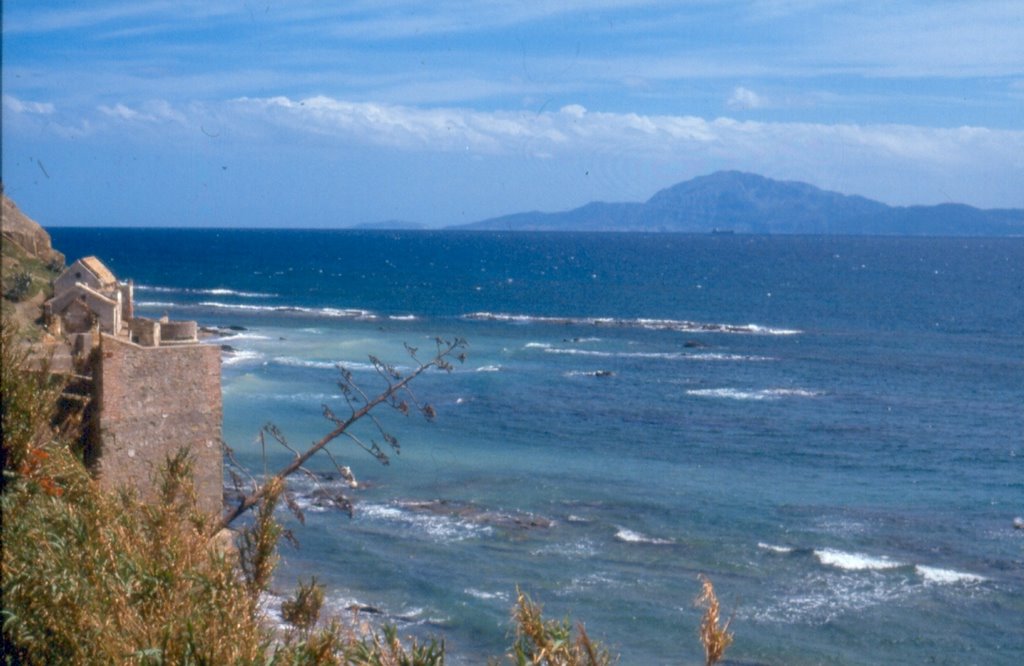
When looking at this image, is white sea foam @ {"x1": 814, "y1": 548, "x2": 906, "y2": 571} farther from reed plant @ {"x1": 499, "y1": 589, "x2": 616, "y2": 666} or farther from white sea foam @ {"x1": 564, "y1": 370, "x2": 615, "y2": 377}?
white sea foam @ {"x1": 564, "y1": 370, "x2": 615, "y2": 377}

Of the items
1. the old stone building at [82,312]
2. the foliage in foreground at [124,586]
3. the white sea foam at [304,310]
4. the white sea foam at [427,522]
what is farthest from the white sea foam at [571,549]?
the white sea foam at [304,310]

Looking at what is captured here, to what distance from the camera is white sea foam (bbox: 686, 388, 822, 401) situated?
46.2 metres

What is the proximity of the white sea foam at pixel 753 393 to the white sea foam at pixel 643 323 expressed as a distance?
22486mm

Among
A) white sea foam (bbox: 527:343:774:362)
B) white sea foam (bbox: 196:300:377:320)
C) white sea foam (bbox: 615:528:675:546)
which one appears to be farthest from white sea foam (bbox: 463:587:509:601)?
white sea foam (bbox: 196:300:377:320)

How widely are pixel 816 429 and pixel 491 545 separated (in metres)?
18.5

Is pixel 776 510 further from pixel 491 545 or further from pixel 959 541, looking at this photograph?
pixel 491 545

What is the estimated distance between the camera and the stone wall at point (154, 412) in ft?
45.0

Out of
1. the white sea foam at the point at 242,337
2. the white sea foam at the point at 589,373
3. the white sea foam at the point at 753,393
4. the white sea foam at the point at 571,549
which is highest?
the white sea foam at the point at 242,337

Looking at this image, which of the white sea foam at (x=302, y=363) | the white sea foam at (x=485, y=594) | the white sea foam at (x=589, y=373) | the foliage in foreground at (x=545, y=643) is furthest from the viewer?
the white sea foam at (x=589, y=373)

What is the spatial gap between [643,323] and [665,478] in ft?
143

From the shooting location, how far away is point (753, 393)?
47125 mm

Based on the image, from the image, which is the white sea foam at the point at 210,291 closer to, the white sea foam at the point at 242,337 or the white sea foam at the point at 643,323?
the white sea foam at the point at 643,323

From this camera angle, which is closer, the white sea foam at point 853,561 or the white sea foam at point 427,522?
the white sea foam at point 853,561

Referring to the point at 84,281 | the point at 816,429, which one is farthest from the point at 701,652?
the point at 816,429
